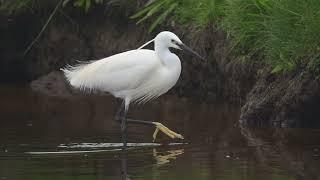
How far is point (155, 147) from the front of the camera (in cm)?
993

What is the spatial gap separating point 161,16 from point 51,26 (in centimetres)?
393

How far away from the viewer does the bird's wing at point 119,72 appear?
10758 mm

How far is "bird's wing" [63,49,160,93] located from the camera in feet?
35.3

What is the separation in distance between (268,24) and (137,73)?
1456 mm

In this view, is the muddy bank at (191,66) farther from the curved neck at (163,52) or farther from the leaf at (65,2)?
the curved neck at (163,52)

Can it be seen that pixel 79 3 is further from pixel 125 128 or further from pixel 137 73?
pixel 125 128

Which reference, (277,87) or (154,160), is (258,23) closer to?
(277,87)

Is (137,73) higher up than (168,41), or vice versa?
(168,41)

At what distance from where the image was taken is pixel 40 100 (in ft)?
50.5

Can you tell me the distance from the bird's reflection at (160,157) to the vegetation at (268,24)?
1.74 meters

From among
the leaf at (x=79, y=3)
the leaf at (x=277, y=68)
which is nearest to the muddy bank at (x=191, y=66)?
the leaf at (x=277, y=68)

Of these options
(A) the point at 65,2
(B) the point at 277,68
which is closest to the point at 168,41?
(B) the point at 277,68

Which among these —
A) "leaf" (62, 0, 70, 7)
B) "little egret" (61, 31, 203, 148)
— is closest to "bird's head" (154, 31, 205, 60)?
"little egret" (61, 31, 203, 148)

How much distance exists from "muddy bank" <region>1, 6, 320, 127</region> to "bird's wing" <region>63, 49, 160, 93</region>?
1.31m
